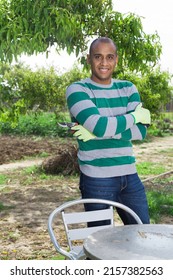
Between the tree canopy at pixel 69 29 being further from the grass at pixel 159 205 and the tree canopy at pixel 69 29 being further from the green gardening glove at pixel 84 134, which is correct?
the green gardening glove at pixel 84 134

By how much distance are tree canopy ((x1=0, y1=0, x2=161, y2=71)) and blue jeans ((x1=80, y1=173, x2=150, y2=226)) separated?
346 cm

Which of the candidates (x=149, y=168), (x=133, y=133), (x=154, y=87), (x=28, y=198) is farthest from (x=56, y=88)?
(x=133, y=133)

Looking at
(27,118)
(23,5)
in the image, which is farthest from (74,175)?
(27,118)

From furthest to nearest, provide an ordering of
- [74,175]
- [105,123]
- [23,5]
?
1. [74,175]
2. [23,5]
3. [105,123]

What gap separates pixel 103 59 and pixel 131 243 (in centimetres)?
121

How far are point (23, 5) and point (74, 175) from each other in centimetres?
420

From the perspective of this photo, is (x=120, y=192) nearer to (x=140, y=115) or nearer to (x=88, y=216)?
(x=88, y=216)

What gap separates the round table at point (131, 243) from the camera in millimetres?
2029

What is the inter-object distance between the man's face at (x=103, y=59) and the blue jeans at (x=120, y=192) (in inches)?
25.2

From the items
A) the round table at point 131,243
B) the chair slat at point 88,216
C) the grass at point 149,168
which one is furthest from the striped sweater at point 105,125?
the grass at point 149,168

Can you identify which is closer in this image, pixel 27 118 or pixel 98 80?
pixel 98 80

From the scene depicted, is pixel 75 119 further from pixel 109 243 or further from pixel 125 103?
pixel 109 243

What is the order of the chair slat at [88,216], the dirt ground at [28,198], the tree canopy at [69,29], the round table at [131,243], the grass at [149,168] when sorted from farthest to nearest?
the grass at [149,168]
the tree canopy at [69,29]
the dirt ground at [28,198]
the chair slat at [88,216]
the round table at [131,243]

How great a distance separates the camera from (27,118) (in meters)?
22.1
